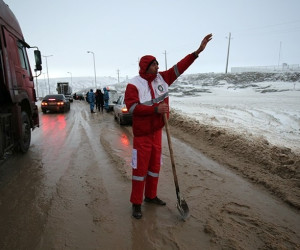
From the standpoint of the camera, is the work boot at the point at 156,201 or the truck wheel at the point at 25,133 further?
the truck wheel at the point at 25,133

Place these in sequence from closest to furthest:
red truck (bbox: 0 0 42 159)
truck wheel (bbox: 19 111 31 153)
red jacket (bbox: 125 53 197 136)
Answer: red jacket (bbox: 125 53 197 136), red truck (bbox: 0 0 42 159), truck wheel (bbox: 19 111 31 153)

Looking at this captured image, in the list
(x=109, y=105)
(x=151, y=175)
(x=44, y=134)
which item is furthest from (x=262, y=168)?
(x=109, y=105)

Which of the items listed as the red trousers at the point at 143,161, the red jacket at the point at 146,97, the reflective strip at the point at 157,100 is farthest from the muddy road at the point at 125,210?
the reflective strip at the point at 157,100

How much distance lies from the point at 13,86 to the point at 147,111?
381 cm

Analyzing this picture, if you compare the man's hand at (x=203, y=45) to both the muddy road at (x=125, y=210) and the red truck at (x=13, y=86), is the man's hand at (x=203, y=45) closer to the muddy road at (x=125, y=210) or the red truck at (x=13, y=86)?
the muddy road at (x=125, y=210)

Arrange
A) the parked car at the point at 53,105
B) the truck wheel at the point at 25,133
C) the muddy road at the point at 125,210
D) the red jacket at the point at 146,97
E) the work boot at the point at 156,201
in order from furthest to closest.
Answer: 1. the parked car at the point at 53,105
2. the truck wheel at the point at 25,133
3. the work boot at the point at 156,201
4. the red jacket at the point at 146,97
5. the muddy road at the point at 125,210

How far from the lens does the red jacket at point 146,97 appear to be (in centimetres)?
299

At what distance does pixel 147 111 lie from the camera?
295cm

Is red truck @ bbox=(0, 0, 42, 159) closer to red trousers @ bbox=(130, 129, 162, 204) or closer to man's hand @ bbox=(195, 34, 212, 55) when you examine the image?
red trousers @ bbox=(130, 129, 162, 204)

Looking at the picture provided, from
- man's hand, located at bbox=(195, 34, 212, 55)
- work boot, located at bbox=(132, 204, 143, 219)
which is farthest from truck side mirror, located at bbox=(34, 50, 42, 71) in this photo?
work boot, located at bbox=(132, 204, 143, 219)

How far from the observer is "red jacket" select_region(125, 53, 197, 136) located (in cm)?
299

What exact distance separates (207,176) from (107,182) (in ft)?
6.44

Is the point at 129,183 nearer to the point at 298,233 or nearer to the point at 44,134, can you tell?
the point at 298,233

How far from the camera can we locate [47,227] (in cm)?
301
